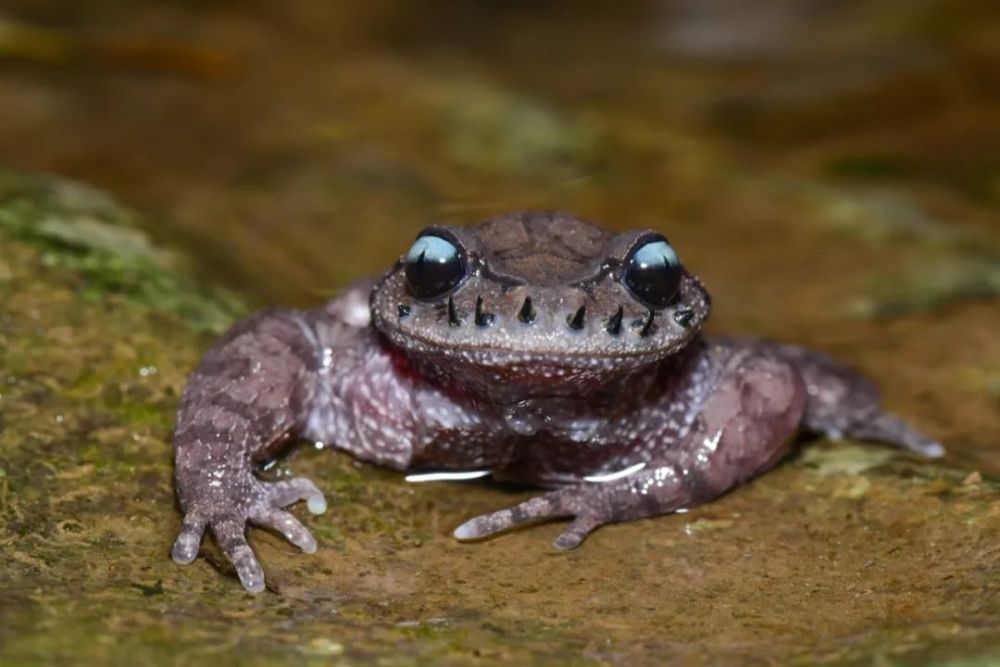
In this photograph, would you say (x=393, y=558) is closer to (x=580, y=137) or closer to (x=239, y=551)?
(x=239, y=551)

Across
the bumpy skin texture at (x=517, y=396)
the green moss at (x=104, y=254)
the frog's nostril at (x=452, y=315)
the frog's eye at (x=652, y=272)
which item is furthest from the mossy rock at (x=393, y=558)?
the frog's eye at (x=652, y=272)

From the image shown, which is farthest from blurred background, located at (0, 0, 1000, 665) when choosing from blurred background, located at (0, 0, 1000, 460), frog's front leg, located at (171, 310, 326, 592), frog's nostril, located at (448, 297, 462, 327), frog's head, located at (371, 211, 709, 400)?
frog's nostril, located at (448, 297, 462, 327)

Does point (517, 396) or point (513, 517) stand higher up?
point (517, 396)

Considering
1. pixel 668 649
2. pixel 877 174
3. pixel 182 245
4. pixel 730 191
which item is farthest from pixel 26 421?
pixel 877 174

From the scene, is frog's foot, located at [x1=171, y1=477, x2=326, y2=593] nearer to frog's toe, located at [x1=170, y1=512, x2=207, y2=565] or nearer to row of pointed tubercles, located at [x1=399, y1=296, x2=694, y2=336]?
frog's toe, located at [x1=170, y1=512, x2=207, y2=565]

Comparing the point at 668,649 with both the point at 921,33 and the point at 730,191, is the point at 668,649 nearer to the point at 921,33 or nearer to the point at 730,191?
the point at 730,191

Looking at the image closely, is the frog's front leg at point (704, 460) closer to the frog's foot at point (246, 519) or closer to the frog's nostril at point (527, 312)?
the frog's foot at point (246, 519)

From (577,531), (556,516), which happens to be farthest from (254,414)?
(577,531)
